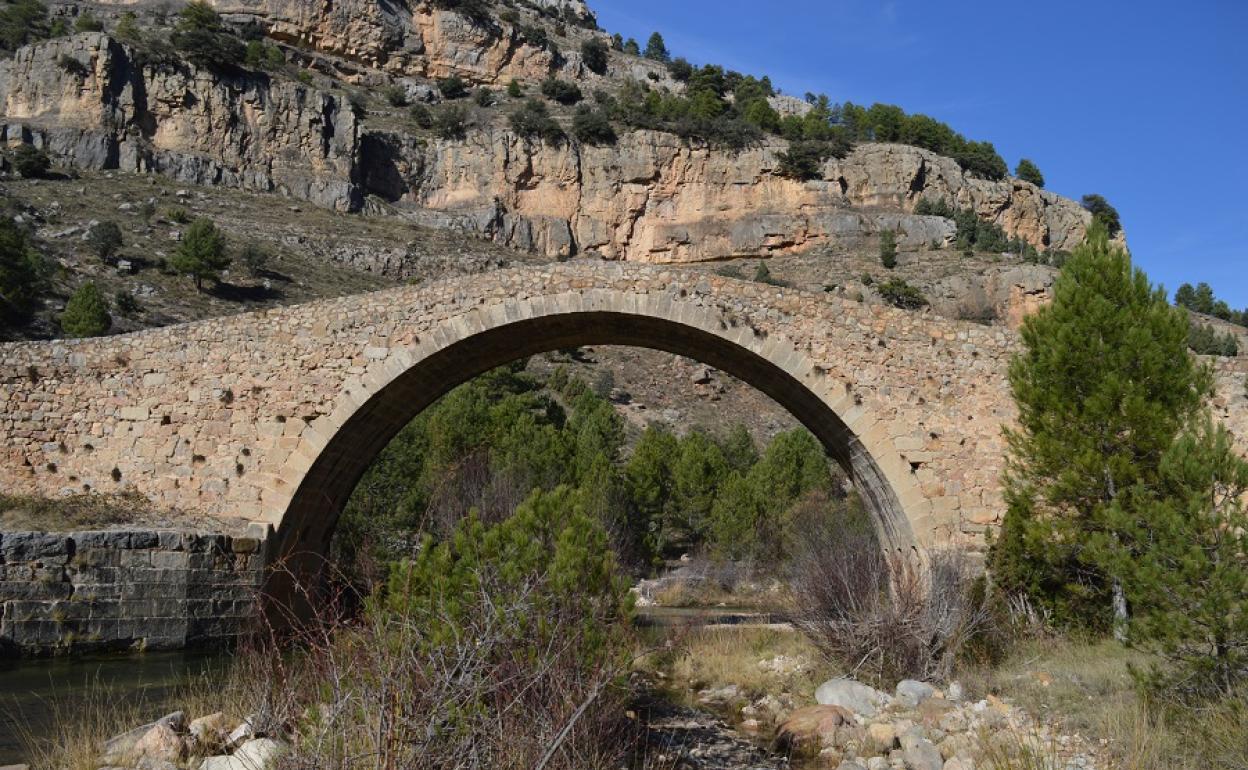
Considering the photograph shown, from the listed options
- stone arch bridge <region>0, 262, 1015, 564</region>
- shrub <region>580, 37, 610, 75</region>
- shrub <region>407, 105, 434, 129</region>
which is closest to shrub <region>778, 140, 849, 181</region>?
shrub <region>580, 37, 610, 75</region>

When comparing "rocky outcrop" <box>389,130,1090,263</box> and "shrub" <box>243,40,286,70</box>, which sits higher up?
"shrub" <box>243,40,286,70</box>

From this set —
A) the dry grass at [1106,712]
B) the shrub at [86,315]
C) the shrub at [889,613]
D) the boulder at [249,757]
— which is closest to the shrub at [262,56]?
the shrub at [86,315]

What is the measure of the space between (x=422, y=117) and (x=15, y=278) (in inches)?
1609

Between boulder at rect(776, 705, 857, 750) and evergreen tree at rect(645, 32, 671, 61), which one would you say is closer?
boulder at rect(776, 705, 857, 750)

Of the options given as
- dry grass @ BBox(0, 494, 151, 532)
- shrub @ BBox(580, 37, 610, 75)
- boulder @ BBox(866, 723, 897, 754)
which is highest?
shrub @ BBox(580, 37, 610, 75)

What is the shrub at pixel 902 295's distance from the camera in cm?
4488

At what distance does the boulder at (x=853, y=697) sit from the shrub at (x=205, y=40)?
59.5 metres

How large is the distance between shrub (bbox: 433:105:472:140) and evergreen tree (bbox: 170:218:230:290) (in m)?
28.8

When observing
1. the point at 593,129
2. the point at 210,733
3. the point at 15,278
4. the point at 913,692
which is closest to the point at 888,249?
the point at 593,129

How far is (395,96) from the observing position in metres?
67.5

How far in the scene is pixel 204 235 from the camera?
36562mm

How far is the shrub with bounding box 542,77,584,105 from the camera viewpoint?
7156cm

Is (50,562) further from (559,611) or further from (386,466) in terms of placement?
(386,466)

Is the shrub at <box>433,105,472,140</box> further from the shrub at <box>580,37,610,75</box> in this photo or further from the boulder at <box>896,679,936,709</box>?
the boulder at <box>896,679,936,709</box>
